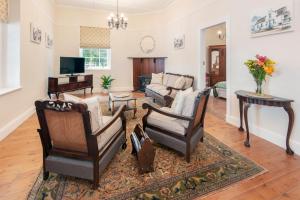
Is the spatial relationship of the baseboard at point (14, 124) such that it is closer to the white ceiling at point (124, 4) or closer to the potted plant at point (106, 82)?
the potted plant at point (106, 82)

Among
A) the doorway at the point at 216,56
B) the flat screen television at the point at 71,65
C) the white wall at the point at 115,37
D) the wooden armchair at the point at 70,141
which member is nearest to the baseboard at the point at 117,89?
the white wall at the point at 115,37

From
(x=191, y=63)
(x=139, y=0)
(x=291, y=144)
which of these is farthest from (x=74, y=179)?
(x=139, y=0)

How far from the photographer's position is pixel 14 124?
3746 millimetres

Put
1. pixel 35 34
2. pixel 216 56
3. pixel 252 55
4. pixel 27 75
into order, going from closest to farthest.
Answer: pixel 252 55, pixel 27 75, pixel 35 34, pixel 216 56

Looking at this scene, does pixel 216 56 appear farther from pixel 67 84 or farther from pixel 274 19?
pixel 67 84

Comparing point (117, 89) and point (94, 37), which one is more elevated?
point (94, 37)

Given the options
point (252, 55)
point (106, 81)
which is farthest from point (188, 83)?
point (106, 81)

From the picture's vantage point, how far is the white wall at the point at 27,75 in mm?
3531

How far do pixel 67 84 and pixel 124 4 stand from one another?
3620mm

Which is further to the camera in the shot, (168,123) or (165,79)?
(165,79)

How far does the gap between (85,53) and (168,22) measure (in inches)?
141

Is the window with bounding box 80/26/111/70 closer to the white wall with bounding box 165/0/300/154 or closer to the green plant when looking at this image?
the green plant

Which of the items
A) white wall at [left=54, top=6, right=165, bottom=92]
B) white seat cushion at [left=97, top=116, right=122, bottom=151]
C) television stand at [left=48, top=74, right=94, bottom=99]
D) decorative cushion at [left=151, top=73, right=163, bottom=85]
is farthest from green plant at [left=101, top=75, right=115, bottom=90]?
white seat cushion at [left=97, top=116, right=122, bottom=151]

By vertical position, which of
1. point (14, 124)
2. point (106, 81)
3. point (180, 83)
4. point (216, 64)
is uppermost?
point (216, 64)
